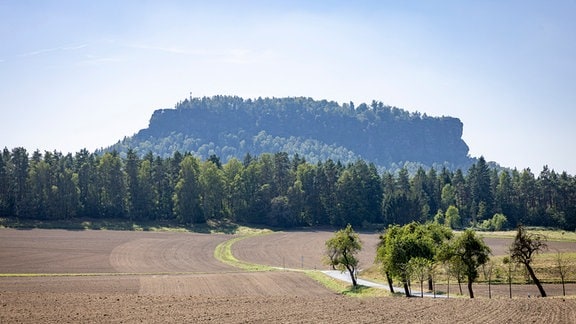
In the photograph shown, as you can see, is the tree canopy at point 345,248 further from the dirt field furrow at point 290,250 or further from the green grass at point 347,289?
the dirt field furrow at point 290,250

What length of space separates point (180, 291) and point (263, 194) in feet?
341

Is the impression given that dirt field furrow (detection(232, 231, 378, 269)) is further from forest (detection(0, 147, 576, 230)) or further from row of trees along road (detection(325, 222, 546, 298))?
row of trees along road (detection(325, 222, 546, 298))

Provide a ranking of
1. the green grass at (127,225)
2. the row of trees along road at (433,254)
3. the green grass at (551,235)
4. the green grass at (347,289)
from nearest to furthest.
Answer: the row of trees along road at (433,254) → the green grass at (347,289) → the green grass at (551,235) → the green grass at (127,225)

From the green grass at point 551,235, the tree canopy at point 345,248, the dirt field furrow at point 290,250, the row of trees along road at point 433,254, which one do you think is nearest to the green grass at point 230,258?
the dirt field furrow at point 290,250

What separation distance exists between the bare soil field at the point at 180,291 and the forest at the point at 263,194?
30.1 meters

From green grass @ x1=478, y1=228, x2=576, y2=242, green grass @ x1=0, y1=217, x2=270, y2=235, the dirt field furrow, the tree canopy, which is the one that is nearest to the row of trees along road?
the tree canopy

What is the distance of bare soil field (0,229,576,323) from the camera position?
146 ft

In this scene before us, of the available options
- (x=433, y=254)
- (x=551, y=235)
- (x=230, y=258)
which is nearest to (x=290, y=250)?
(x=230, y=258)

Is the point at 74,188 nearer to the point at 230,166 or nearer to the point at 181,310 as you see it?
the point at 230,166

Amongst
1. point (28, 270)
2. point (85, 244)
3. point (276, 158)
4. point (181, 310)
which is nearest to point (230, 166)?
point (276, 158)

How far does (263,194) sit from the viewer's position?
167 m

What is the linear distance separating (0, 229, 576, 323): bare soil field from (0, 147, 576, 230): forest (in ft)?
98.6

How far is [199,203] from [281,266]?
6748 centimetres

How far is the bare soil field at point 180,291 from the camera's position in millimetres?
44562
